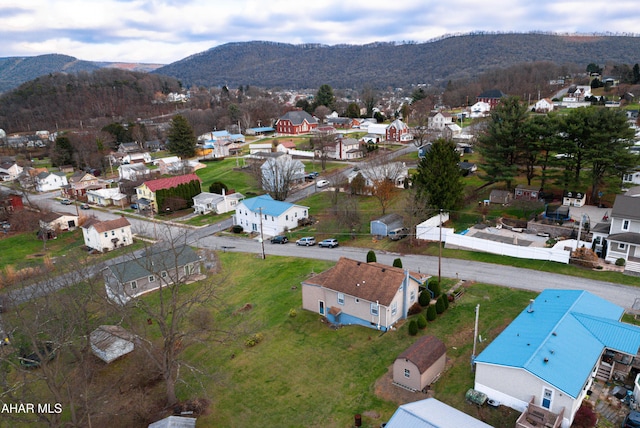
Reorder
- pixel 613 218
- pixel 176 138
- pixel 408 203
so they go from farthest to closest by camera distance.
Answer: pixel 176 138 → pixel 408 203 → pixel 613 218

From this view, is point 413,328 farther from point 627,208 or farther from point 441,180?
point 627,208

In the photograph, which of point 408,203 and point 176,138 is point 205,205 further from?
point 176,138

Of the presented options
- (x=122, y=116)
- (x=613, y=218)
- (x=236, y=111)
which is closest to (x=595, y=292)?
(x=613, y=218)

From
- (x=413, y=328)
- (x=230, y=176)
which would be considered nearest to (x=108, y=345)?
(x=413, y=328)

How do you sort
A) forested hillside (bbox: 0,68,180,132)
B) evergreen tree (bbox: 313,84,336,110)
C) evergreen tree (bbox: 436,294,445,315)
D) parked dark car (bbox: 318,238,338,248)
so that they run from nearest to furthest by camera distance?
evergreen tree (bbox: 436,294,445,315) → parked dark car (bbox: 318,238,338,248) → evergreen tree (bbox: 313,84,336,110) → forested hillside (bbox: 0,68,180,132)

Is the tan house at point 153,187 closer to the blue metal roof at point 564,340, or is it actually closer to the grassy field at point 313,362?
the grassy field at point 313,362

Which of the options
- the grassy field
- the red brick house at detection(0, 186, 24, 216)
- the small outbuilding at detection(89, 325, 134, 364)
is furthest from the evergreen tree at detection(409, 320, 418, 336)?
the red brick house at detection(0, 186, 24, 216)

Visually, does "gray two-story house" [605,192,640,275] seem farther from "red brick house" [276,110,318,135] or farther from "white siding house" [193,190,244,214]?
"red brick house" [276,110,318,135]
